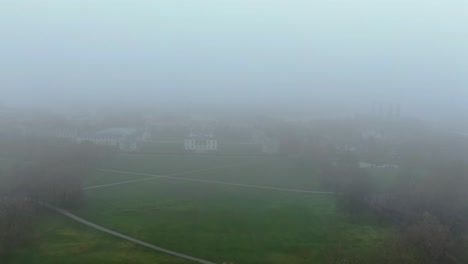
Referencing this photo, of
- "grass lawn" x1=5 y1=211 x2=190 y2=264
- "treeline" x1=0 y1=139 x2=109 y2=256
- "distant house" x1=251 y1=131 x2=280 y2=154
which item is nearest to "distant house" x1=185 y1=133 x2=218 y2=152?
"distant house" x1=251 y1=131 x2=280 y2=154

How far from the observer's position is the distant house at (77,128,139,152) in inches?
832

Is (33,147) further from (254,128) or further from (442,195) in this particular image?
(442,195)

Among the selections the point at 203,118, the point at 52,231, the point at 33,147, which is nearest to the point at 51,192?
the point at 52,231

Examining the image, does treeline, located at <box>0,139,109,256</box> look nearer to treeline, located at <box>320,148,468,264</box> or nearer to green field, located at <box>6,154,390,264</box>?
green field, located at <box>6,154,390,264</box>

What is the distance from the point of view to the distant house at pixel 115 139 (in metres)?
21.1

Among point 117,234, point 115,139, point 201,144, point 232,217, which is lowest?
point 117,234

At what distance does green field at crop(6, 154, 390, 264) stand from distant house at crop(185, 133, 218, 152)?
164 inches

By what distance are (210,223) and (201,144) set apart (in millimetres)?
10698

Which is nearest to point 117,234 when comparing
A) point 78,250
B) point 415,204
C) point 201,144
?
point 78,250

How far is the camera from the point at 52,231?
11094mm

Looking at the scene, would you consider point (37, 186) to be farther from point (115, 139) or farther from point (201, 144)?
point (201, 144)

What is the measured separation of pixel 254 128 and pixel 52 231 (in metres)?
14.6

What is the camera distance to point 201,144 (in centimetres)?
2256

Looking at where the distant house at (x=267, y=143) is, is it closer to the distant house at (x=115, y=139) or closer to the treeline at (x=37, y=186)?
the distant house at (x=115, y=139)
